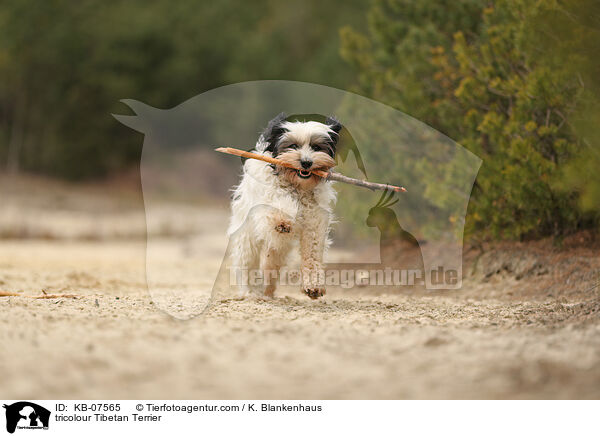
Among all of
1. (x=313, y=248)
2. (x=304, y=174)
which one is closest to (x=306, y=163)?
(x=304, y=174)

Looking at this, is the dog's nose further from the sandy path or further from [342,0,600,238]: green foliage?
[342,0,600,238]: green foliage

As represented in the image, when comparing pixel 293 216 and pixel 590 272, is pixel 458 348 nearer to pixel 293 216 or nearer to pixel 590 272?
pixel 293 216

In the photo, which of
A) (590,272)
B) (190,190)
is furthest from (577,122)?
(190,190)

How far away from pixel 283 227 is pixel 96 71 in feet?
84.7

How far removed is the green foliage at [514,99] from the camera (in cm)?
546

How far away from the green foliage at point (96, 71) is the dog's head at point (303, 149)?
20897mm

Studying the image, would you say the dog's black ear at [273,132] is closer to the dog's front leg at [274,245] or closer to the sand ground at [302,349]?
the dog's front leg at [274,245]

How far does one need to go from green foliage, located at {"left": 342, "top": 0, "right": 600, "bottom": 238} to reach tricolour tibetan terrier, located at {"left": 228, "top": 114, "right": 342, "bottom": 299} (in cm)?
183

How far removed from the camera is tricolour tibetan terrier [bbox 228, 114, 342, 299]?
601cm

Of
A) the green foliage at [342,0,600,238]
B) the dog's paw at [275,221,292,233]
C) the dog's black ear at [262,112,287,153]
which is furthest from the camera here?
the dog's black ear at [262,112,287,153]

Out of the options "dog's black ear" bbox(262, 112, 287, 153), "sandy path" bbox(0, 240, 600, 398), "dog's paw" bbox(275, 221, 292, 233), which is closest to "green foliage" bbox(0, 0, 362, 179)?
"dog's black ear" bbox(262, 112, 287, 153)

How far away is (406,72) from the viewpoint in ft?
30.2
